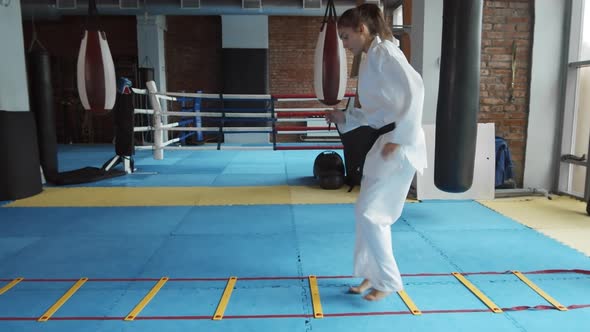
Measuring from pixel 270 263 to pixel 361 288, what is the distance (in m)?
0.70

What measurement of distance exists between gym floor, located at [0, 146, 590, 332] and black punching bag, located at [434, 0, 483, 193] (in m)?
0.77

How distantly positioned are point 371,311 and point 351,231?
4.55ft

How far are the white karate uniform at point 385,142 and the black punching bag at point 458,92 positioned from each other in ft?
0.77

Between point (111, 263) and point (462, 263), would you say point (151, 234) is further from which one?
point (462, 263)

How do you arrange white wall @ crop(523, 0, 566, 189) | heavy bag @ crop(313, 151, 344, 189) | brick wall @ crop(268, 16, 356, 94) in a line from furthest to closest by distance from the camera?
1. brick wall @ crop(268, 16, 356, 94)
2. heavy bag @ crop(313, 151, 344, 189)
3. white wall @ crop(523, 0, 566, 189)

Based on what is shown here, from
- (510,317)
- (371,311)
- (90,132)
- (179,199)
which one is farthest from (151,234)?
(90,132)

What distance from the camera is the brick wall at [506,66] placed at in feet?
15.4

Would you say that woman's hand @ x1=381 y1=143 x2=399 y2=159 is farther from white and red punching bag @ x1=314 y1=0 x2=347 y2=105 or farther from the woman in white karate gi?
white and red punching bag @ x1=314 y1=0 x2=347 y2=105

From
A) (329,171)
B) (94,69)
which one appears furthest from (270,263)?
(329,171)

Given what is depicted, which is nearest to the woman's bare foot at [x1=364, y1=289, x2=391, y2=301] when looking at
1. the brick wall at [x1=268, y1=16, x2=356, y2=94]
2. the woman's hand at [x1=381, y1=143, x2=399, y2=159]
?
the woman's hand at [x1=381, y1=143, x2=399, y2=159]

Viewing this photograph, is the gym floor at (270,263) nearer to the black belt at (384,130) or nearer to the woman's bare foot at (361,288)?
the woman's bare foot at (361,288)

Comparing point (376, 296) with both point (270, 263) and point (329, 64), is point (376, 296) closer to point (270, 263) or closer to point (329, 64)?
point (270, 263)

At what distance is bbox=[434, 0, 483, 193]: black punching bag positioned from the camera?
64.9 inches

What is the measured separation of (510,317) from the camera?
80.5 inches
